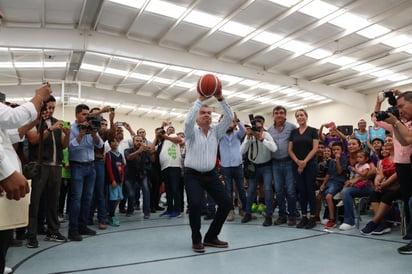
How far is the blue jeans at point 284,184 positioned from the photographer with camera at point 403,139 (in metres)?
1.46

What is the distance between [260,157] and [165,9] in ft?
16.5

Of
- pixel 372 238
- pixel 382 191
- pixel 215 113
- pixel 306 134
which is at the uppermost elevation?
pixel 215 113

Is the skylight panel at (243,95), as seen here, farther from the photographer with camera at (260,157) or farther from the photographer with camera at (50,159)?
the photographer with camera at (50,159)

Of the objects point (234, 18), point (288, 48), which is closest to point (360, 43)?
point (288, 48)

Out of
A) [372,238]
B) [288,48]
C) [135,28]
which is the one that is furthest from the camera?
[288,48]

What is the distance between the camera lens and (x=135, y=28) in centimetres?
947

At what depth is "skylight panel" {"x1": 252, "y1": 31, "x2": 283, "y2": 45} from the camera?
9370 mm

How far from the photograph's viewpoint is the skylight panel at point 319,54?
1066 centimetres

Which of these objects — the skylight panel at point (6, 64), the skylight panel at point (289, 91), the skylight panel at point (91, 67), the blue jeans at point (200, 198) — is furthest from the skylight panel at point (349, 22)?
the skylight panel at point (6, 64)

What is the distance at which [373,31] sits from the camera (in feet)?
29.8

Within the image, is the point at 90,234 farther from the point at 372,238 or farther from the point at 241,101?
the point at 241,101

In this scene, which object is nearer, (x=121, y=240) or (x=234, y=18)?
(x=121, y=240)

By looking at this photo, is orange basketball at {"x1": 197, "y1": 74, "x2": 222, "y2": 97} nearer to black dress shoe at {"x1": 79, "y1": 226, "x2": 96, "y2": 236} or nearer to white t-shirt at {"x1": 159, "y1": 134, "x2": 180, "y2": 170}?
black dress shoe at {"x1": 79, "y1": 226, "x2": 96, "y2": 236}

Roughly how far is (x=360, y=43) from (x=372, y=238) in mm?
7806
